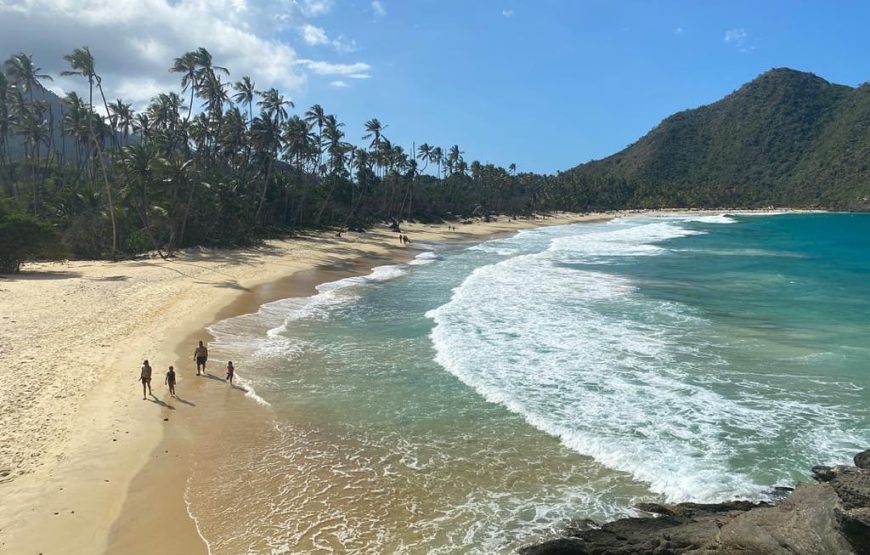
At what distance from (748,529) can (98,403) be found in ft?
46.4

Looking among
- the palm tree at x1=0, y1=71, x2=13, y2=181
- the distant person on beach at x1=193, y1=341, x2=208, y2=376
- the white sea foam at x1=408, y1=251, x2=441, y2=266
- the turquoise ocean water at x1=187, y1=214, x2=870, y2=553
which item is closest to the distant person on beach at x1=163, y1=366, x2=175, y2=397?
the distant person on beach at x1=193, y1=341, x2=208, y2=376

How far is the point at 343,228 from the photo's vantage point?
225 feet

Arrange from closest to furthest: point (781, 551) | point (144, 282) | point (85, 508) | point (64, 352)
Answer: point (781, 551) → point (85, 508) → point (64, 352) → point (144, 282)

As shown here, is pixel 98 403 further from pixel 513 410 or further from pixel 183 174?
pixel 183 174

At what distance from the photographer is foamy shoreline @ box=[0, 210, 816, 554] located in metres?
9.16

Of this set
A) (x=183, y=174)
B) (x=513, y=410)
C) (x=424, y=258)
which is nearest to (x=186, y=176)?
(x=183, y=174)

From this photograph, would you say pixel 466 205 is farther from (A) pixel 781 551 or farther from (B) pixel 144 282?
(A) pixel 781 551

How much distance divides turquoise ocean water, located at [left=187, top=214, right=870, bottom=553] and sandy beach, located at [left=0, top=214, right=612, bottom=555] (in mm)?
1120

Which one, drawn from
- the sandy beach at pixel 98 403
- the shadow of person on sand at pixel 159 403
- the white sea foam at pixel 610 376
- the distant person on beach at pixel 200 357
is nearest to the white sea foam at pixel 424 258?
the white sea foam at pixel 610 376

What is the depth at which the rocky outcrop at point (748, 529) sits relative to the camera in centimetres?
691

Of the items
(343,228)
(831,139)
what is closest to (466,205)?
(343,228)

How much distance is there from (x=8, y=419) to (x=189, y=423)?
143 inches

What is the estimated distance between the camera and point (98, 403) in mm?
13797

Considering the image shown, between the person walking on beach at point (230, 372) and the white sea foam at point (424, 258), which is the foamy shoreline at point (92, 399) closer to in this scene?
the person walking on beach at point (230, 372)
